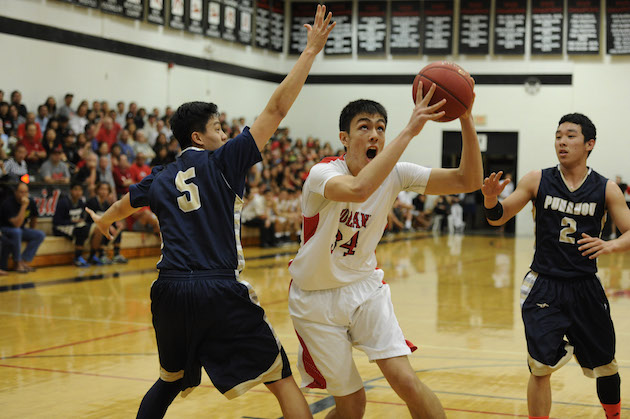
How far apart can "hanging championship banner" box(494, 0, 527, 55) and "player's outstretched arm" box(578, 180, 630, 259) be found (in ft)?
68.3

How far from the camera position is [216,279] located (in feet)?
11.5

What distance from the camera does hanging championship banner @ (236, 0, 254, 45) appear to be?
75.9ft

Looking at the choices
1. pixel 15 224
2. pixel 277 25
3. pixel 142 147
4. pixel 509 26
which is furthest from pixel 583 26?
pixel 15 224

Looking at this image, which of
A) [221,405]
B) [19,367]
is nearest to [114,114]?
[19,367]

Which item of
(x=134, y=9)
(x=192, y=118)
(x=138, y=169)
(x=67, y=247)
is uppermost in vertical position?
(x=134, y=9)

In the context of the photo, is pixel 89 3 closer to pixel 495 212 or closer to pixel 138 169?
pixel 138 169

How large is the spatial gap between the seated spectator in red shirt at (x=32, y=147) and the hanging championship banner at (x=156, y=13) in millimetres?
6796

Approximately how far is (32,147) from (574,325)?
11.6 meters

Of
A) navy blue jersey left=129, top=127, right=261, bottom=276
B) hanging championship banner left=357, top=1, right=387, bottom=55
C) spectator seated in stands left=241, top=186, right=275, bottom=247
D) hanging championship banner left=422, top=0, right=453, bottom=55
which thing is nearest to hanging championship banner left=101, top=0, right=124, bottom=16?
spectator seated in stands left=241, top=186, right=275, bottom=247

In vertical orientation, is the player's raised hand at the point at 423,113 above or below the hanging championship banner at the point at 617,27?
below

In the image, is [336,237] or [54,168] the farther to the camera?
[54,168]

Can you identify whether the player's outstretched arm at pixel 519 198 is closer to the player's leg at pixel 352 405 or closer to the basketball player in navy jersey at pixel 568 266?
the basketball player in navy jersey at pixel 568 266

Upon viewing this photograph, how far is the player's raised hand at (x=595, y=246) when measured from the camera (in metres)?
4.14

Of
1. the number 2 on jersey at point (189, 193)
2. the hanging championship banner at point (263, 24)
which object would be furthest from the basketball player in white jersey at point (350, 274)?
the hanging championship banner at point (263, 24)
